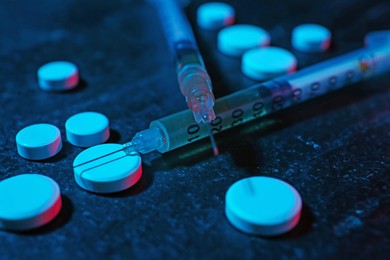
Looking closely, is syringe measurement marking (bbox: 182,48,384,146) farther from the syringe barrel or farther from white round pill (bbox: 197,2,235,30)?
white round pill (bbox: 197,2,235,30)

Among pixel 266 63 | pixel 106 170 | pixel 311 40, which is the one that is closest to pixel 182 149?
pixel 106 170

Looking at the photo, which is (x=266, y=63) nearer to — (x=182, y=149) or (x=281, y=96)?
(x=281, y=96)

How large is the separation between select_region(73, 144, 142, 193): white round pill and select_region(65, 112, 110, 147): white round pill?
0.14 feet

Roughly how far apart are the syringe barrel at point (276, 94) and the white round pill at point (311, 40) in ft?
0.33

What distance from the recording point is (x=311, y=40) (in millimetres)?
926

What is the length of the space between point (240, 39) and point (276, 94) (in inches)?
9.2

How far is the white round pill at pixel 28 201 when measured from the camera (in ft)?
1.70

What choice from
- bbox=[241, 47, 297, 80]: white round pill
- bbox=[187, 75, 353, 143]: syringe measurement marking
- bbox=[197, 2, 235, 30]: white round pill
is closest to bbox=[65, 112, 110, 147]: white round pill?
bbox=[187, 75, 353, 143]: syringe measurement marking

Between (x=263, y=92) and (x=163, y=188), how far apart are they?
9.2 inches

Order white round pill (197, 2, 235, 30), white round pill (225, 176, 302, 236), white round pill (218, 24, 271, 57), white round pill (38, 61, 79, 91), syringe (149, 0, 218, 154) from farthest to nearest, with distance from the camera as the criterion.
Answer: white round pill (197, 2, 235, 30) → white round pill (218, 24, 271, 57) → white round pill (38, 61, 79, 91) → syringe (149, 0, 218, 154) → white round pill (225, 176, 302, 236)

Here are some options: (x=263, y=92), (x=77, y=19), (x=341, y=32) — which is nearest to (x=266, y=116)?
→ (x=263, y=92)

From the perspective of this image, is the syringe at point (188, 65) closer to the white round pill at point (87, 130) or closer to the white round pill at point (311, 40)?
the white round pill at point (87, 130)

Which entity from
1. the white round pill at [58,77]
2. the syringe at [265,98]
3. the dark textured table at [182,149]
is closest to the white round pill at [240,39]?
the dark textured table at [182,149]

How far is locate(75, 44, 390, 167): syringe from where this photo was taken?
2.10ft
